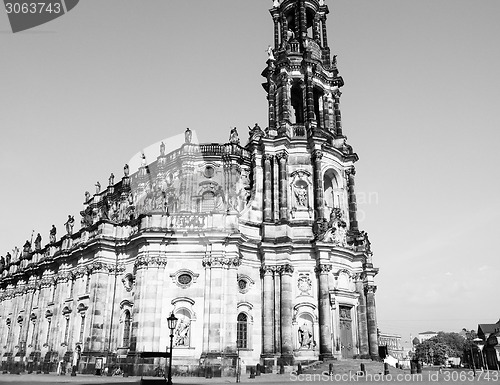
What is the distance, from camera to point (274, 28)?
4972 cm

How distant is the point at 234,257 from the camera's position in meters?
33.9

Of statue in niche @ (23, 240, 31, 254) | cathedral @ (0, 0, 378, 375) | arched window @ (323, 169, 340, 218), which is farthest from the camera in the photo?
statue in niche @ (23, 240, 31, 254)

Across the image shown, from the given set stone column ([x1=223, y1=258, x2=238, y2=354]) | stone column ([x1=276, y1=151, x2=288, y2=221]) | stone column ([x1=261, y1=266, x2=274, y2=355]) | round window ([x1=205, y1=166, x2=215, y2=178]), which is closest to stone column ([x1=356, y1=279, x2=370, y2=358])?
stone column ([x1=261, y1=266, x2=274, y2=355])

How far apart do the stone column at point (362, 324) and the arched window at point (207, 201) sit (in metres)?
14.3

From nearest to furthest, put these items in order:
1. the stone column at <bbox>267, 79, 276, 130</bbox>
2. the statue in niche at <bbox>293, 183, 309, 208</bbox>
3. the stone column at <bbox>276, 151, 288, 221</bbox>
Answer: the stone column at <bbox>276, 151, 288, 221</bbox>, the statue in niche at <bbox>293, 183, 309, 208</bbox>, the stone column at <bbox>267, 79, 276, 130</bbox>

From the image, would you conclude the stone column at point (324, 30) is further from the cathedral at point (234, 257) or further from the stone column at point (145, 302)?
the stone column at point (145, 302)

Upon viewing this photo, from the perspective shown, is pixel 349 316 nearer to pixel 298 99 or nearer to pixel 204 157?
pixel 204 157

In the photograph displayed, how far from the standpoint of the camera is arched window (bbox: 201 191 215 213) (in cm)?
4103

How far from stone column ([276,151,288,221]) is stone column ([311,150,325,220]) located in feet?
8.25

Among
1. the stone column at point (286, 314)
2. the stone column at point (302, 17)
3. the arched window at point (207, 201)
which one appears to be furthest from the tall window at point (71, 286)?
the stone column at point (302, 17)

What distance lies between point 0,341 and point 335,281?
40.7 m

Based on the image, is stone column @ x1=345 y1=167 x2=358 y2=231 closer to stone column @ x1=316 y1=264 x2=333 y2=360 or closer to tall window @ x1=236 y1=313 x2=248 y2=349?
stone column @ x1=316 y1=264 x2=333 y2=360

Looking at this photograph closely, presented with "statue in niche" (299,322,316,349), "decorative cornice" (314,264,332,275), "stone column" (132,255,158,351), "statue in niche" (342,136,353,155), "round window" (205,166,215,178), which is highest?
"statue in niche" (342,136,353,155)

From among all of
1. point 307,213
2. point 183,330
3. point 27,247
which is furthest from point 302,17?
point 27,247
